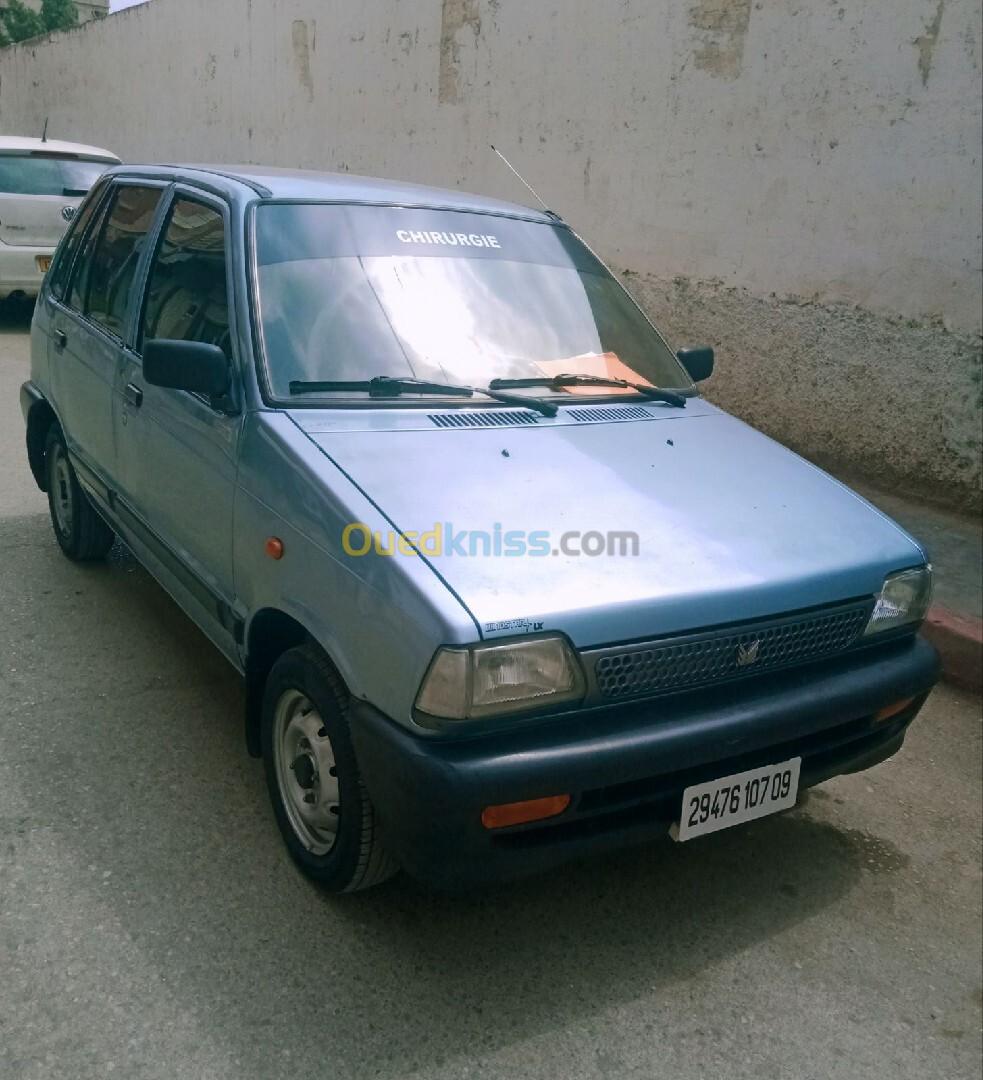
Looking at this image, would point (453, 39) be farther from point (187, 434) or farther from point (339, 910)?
point (339, 910)

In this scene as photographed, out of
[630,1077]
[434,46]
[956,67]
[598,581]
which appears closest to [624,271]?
[956,67]

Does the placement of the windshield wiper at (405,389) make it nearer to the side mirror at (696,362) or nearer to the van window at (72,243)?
the side mirror at (696,362)

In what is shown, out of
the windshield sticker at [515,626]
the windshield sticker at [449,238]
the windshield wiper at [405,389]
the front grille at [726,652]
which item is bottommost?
the front grille at [726,652]

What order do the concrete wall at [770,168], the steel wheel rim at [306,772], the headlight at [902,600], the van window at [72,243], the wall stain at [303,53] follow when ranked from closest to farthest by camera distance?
the steel wheel rim at [306,772]
the headlight at [902,600]
the van window at [72,243]
the concrete wall at [770,168]
the wall stain at [303,53]

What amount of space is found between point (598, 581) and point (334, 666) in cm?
69

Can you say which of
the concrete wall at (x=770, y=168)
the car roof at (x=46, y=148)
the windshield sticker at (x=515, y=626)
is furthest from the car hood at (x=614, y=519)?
the car roof at (x=46, y=148)

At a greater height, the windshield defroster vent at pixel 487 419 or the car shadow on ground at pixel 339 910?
the windshield defroster vent at pixel 487 419

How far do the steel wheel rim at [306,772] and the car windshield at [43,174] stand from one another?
869 cm

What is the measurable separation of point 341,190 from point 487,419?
1.09 metres

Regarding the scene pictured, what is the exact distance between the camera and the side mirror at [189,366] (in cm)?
294

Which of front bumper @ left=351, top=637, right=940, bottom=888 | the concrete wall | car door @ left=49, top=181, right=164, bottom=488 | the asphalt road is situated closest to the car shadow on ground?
the asphalt road

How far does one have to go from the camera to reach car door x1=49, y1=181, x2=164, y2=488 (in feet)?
13.0

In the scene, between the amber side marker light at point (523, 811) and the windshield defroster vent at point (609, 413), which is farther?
the windshield defroster vent at point (609, 413)

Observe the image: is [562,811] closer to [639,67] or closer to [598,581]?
[598,581]
